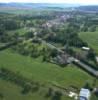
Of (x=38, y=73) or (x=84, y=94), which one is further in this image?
(x=38, y=73)

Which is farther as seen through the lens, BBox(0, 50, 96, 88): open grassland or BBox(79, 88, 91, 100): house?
BBox(0, 50, 96, 88): open grassland

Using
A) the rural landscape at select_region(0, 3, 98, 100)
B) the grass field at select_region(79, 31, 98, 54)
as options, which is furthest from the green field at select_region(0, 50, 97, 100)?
the grass field at select_region(79, 31, 98, 54)

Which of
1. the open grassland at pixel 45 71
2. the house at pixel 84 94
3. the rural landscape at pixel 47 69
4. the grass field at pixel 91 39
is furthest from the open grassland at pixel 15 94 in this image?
the grass field at pixel 91 39

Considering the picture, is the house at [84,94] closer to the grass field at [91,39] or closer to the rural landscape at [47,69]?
the rural landscape at [47,69]

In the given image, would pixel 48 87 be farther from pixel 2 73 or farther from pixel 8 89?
pixel 2 73

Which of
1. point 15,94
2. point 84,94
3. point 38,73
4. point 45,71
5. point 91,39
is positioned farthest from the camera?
point 91,39

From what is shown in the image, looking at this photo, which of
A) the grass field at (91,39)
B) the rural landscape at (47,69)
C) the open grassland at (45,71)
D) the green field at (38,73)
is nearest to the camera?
the rural landscape at (47,69)

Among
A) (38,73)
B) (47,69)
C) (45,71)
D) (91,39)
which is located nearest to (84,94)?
(38,73)

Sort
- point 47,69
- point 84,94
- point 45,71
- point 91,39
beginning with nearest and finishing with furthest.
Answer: point 84,94, point 45,71, point 47,69, point 91,39

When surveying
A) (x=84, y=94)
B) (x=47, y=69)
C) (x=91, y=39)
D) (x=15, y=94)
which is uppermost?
(x=84, y=94)

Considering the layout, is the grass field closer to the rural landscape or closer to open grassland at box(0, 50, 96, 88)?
the rural landscape

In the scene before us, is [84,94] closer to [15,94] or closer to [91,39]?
[15,94]

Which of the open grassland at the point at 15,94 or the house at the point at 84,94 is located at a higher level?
the house at the point at 84,94

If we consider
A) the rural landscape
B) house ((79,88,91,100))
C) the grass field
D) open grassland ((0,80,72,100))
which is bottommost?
the grass field
